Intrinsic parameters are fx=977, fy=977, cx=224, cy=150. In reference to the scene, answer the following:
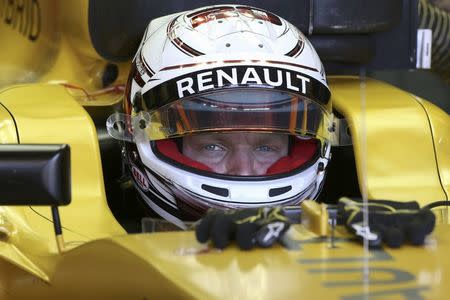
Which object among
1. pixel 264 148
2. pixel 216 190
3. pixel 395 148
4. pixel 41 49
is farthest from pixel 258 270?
pixel 41 49

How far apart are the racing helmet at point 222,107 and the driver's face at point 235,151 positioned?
23 millimetres

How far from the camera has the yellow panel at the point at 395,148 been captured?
5.29 ft

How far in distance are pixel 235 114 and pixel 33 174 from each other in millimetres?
571

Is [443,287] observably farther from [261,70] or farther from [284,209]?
[261,70]

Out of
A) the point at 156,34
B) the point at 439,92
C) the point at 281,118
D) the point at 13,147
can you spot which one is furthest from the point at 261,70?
the point at 439,92

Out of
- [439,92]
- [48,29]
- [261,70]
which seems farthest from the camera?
[439,92]

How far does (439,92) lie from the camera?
11.9 ft

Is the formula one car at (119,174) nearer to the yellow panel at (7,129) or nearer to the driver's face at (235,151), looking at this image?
the yellow panel at (7,129)

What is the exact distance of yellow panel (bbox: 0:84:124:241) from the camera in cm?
148

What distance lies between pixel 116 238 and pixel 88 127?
577 millimetres

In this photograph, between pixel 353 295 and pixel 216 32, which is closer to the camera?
pixel 353 295

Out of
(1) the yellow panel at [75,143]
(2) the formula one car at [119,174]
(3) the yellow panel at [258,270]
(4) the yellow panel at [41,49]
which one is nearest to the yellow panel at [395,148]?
(2) the formula one car at [119,174]

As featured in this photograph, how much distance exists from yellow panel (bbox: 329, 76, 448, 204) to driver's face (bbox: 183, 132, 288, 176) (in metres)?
0.16

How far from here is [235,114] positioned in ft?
4.88
